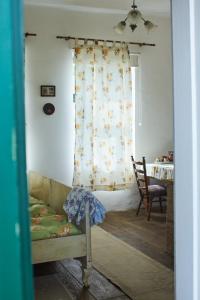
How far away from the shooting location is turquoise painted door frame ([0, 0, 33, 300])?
482 millimetres

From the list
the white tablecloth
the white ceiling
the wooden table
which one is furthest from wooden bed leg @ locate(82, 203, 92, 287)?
the white ceiling

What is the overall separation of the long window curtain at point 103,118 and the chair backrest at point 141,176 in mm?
231

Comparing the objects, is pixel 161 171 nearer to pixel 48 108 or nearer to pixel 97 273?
pixel 48 108

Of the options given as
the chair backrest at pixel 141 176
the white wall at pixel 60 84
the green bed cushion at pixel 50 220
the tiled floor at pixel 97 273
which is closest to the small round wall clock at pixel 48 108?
the white wall at pixel 60 84

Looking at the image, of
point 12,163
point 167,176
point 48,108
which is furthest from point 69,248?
point 48,108

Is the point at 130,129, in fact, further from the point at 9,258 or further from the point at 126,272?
the point at 9,258

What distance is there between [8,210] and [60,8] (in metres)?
5.09

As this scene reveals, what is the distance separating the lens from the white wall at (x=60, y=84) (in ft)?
16.5

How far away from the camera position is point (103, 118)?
532 centimetres

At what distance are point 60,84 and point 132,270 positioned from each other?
9.60 ft

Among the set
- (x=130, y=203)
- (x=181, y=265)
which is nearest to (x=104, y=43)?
(x=130, y=203)

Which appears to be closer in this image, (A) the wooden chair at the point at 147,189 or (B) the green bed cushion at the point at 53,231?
(B) the green bed cushion at the point at 53,231

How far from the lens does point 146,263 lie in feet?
11.2

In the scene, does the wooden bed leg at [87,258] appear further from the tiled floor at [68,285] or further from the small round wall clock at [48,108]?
the small round wall clock at [48,108]
